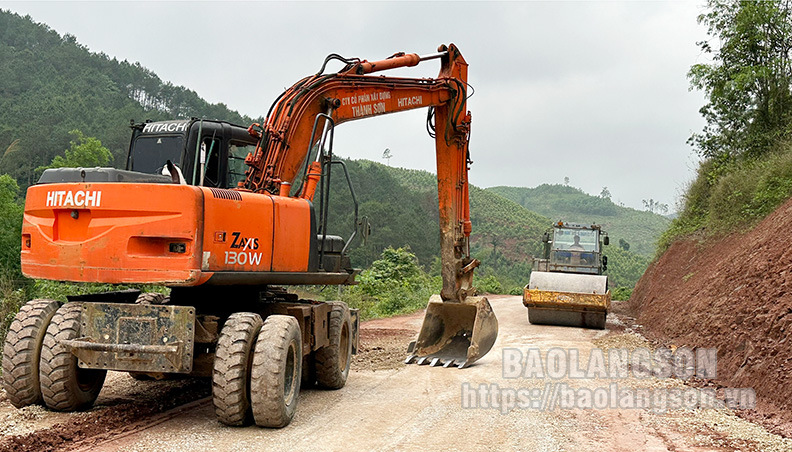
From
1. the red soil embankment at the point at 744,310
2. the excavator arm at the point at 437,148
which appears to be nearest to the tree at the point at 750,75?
the red soil embankment at the point at 744,310

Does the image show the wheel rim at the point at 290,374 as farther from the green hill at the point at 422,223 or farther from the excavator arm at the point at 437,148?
the green hill at the point at 422,223

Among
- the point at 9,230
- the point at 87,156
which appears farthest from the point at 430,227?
the point at 9,230

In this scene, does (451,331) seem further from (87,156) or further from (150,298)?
(87,156)

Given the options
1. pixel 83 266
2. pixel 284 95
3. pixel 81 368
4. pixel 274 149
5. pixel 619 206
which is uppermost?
pixel 619 206

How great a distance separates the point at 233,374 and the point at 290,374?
845mm

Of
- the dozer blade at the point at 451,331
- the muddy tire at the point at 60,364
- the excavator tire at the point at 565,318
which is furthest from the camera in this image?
the excavator tire at the point at 565,318

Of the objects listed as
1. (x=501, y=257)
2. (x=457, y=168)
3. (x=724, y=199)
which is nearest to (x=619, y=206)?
(x=501, y=257)

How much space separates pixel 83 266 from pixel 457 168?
6513 millimetres

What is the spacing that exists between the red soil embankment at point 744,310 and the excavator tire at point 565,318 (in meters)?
1.34

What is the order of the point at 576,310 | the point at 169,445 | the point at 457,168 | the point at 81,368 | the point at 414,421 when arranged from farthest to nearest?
the point at 576,310 → the point at 457,168 → the point at 414,421 → the point at 81,368 → the point at 169,445

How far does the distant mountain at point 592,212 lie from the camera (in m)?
118

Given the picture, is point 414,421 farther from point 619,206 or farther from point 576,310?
point 619,206

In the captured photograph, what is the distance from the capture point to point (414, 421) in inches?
288

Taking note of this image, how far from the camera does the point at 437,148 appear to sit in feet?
37.4
